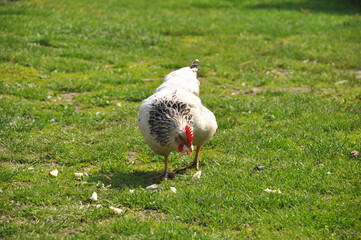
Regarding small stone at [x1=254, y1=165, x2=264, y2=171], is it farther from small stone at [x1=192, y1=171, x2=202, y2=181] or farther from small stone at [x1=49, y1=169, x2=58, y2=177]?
small stone at [x1=49, y1=169, x2=58, y2=177]

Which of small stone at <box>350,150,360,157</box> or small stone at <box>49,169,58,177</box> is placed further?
small stone at <box>350,150,360,157</box>

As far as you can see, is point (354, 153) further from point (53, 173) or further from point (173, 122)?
point (53, 173)

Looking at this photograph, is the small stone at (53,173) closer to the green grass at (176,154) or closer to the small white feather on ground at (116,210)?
the green grass at (176,154)

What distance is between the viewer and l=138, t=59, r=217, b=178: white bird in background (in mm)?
4828

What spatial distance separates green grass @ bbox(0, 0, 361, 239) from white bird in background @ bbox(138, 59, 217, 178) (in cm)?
55

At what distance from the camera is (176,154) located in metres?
6.02

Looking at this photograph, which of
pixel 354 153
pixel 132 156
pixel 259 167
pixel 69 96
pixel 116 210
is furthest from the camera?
pixel 69 96

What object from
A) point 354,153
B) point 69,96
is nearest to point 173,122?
point 354,153

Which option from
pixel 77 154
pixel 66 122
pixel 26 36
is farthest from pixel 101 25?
pixel 77 154

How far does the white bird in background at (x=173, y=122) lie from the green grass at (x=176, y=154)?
550mm

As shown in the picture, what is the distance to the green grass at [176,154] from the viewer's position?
14.1 feet

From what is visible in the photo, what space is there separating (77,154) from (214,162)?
2.01 m

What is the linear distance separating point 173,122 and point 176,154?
4.28 feet

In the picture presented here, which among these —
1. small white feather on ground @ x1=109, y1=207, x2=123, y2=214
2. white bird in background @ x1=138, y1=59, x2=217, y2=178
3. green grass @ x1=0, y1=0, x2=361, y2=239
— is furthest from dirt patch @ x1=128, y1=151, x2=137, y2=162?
small white feather on ground @ x1=109, y1=207, x2=123, y2=214
